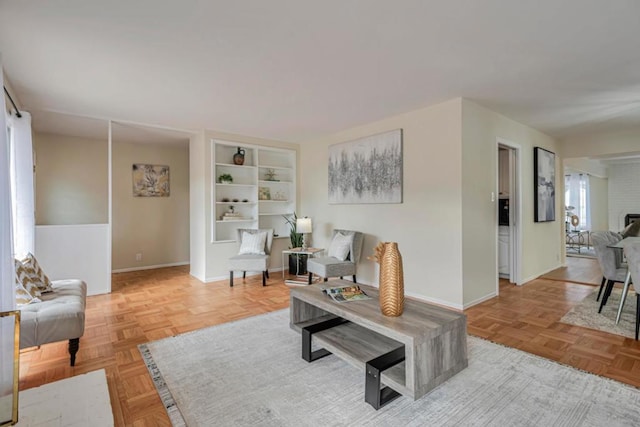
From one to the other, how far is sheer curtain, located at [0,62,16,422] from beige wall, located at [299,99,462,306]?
3.54 metres

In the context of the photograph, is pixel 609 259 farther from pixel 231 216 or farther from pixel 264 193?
pixel 231 216

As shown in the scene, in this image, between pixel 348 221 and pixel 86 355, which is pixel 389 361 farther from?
pixel 348 221

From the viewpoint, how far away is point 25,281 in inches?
95.3

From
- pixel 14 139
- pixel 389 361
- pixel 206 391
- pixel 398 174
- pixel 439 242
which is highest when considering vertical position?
pixel 14 139

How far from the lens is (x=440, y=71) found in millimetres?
2645

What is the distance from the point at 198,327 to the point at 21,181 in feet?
7.71

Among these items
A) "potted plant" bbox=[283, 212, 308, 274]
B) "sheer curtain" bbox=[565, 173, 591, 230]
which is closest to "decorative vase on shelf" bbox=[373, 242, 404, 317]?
"potted plant" bbox=[283, 212, 308, 274]

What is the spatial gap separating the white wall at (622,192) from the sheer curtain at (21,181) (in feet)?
41.2

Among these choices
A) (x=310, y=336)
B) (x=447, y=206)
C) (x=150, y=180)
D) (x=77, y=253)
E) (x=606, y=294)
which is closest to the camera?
(x=310, y=336)

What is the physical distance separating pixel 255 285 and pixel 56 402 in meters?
2.81

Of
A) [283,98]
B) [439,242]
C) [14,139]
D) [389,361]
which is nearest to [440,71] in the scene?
[283,98]

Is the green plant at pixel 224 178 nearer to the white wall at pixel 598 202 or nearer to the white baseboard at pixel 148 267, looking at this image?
the white baseboard at pixel 148 267

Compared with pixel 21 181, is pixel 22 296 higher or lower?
lower

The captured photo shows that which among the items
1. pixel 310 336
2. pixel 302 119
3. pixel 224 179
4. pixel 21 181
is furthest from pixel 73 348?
pixel 302 119
